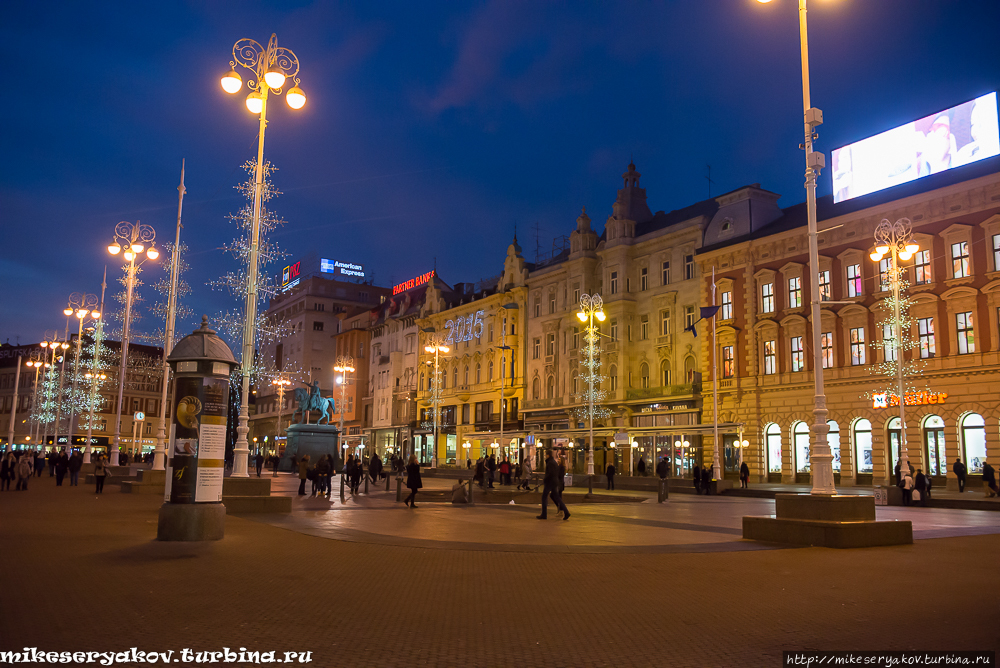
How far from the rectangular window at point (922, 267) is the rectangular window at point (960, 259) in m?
1.12

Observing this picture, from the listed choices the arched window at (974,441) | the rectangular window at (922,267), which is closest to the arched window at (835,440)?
the arched window at (974,441)

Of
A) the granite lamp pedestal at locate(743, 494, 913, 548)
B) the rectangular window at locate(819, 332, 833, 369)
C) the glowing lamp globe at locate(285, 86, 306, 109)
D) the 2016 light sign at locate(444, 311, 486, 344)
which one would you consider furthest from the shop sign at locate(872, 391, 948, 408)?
the 2016 light sign at locate(444, 311, 486, 344)

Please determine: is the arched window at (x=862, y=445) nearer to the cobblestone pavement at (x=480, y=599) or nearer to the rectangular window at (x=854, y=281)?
the rectangular window at (x=854, y=281)

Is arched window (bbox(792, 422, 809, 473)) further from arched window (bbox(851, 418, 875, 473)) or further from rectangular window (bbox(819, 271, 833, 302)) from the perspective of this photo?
rectangular window (bbox(819, 271, 833, 302))

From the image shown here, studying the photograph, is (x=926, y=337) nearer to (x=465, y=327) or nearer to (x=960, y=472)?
(x=960, y=472)

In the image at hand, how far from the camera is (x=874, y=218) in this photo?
39375 millimetres

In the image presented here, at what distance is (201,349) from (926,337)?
34.3m

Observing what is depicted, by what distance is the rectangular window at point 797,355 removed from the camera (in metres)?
43.0

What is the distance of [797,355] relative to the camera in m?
43.4

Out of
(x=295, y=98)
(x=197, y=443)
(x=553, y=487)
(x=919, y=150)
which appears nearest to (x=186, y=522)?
→ (x=197, y=443)

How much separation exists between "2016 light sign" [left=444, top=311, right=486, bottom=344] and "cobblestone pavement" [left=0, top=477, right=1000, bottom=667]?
57.9 m

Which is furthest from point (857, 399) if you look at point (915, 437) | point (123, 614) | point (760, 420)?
point (123, 614)

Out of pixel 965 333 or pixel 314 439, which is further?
pixel 314 439

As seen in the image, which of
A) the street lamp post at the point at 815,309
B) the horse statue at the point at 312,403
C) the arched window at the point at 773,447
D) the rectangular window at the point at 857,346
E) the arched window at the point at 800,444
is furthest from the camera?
the horse statue at the point at 312,403
